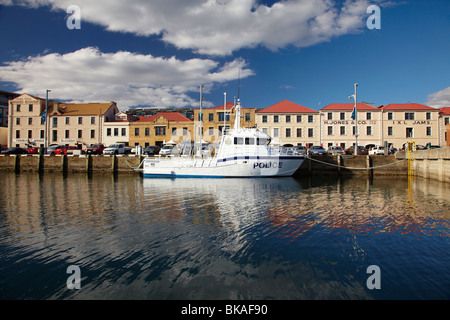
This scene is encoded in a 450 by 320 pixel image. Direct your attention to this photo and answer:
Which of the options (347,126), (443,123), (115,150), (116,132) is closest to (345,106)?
(347,126)

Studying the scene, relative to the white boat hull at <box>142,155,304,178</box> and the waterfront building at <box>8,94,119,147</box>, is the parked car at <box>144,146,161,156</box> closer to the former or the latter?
the white boat hull at <box>142,155,304,178</box>

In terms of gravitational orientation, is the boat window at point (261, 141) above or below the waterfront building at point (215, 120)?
below

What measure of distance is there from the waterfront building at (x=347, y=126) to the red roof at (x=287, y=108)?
3.23 m

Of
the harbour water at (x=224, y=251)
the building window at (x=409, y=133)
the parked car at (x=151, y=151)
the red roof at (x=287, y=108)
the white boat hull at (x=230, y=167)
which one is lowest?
the harbour water at (x=224, y=251)

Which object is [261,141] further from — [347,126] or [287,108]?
[347,126]

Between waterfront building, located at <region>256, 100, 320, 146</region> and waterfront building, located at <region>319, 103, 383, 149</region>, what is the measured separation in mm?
1976

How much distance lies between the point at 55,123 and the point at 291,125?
47117 mm

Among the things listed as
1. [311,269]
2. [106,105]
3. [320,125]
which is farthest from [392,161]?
[106,105]

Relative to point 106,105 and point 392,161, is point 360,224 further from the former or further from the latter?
point 106,105

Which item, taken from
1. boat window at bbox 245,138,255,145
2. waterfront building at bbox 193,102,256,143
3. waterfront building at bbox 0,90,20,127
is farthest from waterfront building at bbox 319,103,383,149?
waterfront building at bbox 0,90,20,127

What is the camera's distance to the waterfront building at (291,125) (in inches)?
1969

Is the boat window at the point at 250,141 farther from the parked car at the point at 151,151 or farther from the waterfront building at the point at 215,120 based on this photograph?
the waterfront building at the point at 215,120

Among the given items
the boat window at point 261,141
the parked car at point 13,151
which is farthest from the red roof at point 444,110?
the parked car at point 13,151
